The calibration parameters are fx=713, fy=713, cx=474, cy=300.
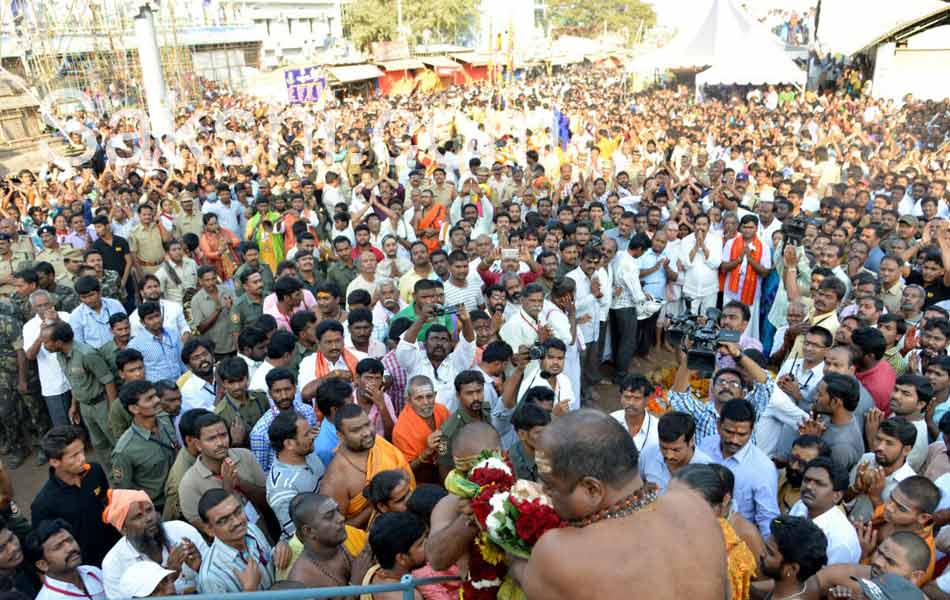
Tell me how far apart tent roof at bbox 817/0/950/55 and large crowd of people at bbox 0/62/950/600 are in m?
14.3

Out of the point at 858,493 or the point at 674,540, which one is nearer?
the point at 674,540

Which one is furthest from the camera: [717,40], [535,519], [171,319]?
[717,40]

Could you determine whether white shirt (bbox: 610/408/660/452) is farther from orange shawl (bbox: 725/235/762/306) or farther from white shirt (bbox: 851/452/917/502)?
orange shawl (bbox: 725/235/762/306)

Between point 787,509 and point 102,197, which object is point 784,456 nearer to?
point 787,509

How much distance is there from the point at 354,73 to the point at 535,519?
31734 mm

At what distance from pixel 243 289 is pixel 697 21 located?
17.3 metres

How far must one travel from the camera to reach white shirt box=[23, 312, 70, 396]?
18.1 ft

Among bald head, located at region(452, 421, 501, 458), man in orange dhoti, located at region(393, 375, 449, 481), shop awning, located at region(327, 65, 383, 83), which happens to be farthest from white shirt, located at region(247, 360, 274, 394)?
shop awning, located at region(327, 65, 383, 83)

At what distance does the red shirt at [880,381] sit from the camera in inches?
180

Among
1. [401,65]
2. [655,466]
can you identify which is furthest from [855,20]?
[655,466]

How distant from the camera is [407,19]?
46.7 metres

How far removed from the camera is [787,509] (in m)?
3.84

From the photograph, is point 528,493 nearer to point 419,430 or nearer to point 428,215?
point 419,430

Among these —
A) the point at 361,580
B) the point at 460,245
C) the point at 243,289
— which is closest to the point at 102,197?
the point at 243,289
